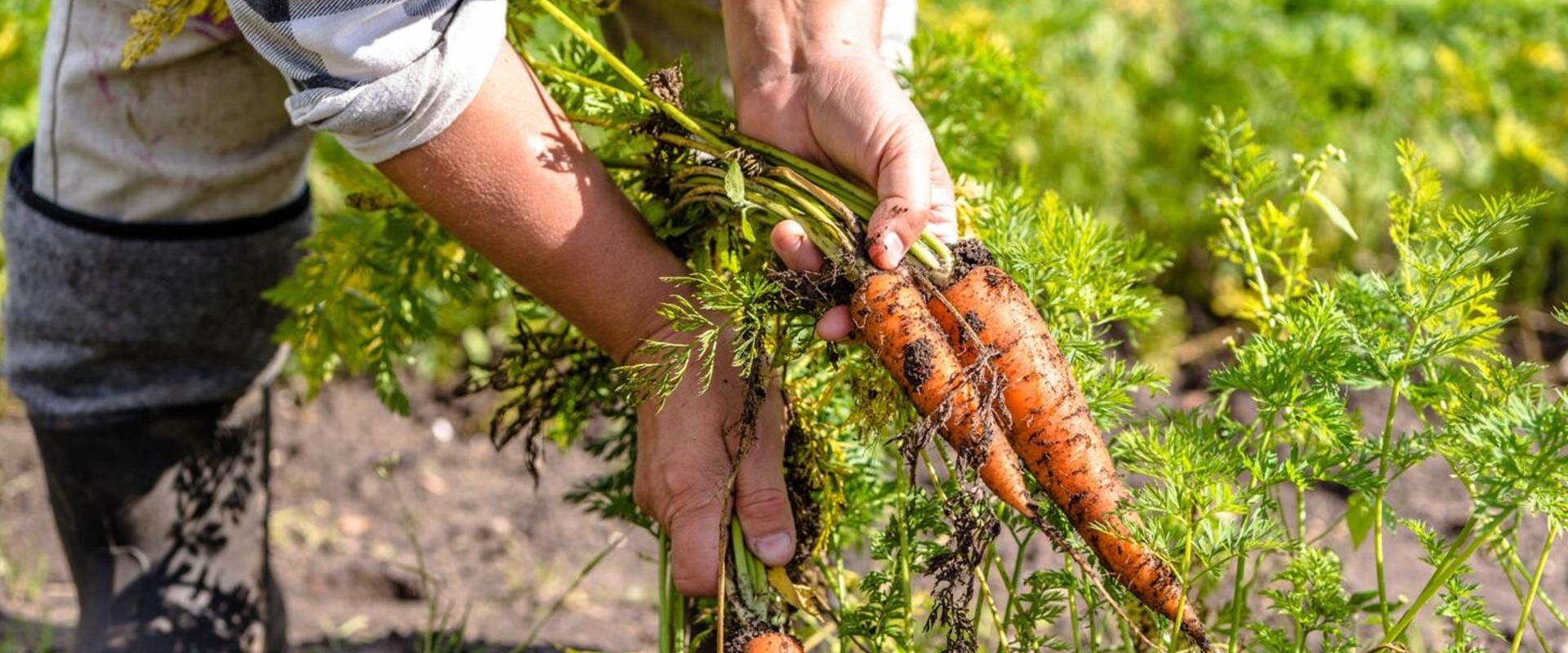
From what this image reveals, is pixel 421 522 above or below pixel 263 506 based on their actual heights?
below

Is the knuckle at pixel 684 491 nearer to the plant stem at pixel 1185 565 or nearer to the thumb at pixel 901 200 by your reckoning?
the thumb at pixel 901 200

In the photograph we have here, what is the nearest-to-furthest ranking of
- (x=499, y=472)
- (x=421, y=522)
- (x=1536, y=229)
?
1. (x=421, y=522)
2. (x=499, y=472)
3. (x=1536, y=229)

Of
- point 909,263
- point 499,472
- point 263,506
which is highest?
point 909,263

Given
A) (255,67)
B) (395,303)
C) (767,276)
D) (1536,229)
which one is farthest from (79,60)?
(1536,229)

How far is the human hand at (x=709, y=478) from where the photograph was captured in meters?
1.57

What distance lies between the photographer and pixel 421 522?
3092 millimetres

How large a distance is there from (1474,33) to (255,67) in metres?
3.40

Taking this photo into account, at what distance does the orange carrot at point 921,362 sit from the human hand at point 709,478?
0.19 metres

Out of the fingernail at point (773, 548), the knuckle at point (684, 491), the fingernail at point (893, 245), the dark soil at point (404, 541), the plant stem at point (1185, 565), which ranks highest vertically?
the fingernail at point (893, 245)

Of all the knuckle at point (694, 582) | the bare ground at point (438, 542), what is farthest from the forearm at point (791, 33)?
the bare ground at point (438, 542)

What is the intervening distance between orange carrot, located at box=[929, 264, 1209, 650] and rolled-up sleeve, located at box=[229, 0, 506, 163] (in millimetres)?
590

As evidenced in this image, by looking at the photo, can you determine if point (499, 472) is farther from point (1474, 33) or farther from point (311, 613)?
point (1474, 33)

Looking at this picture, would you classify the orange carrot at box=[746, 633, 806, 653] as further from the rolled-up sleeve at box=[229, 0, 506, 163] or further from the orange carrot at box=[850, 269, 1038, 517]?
the rolled-up sleeve at box=[229, 0, 506, 163]

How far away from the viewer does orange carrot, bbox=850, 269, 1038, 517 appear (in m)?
1.48
